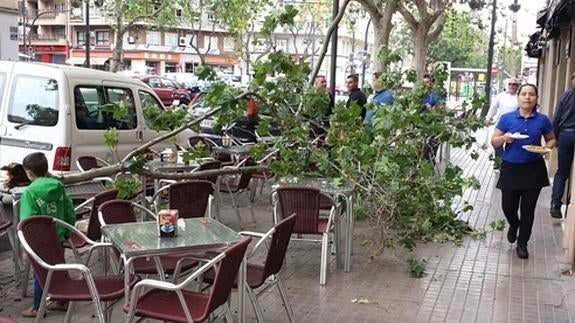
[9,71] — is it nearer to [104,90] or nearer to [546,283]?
[104,90]

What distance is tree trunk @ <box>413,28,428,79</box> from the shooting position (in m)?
15.1

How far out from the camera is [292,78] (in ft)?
18.4

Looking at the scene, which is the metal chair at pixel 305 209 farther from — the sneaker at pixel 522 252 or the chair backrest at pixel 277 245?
the sneaker at pixel 522 252

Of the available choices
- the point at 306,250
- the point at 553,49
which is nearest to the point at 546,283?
the point at 306,250

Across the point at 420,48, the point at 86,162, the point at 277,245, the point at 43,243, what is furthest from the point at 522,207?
the point at 420,48

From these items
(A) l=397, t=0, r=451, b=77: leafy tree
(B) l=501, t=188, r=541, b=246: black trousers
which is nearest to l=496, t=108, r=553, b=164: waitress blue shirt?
(B) l=501, t=188, r=541, b=246: black trousers

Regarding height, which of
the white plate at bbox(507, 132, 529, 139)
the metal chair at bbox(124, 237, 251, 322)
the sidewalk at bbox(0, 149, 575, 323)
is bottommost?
the sidewalk at bbox(0, 149, 575, 323)

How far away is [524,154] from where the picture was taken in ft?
21.9

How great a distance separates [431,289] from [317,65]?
2161 millimetres

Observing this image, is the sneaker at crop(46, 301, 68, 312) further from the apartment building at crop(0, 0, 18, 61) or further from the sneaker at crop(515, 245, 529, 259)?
the apartment building at crop(0, 0, 18, 61)

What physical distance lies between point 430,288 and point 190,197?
7.26 ft

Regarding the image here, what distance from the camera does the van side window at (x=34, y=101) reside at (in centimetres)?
785

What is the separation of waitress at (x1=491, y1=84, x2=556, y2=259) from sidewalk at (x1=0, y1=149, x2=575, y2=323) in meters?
0.62

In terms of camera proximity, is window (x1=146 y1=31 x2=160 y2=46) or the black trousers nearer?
the black trousers
